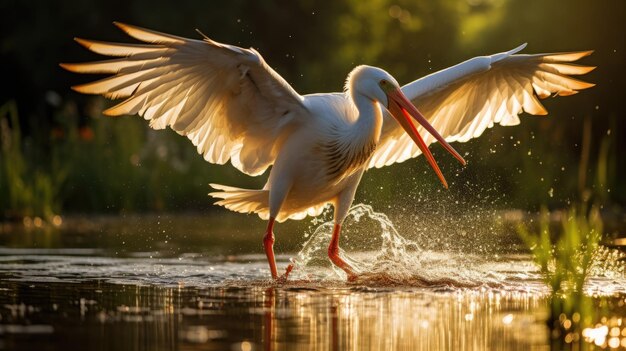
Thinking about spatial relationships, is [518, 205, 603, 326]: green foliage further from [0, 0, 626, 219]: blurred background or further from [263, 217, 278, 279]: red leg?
[0, 0, 626, 219]: blurred background

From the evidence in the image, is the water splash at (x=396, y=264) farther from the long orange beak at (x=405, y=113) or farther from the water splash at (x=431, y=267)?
the long orange beak at (x=405, y=113)

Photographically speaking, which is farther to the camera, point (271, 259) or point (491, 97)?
point (491, 97)

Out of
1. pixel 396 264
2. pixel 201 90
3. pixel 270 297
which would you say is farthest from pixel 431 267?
Result: pixel 201 90

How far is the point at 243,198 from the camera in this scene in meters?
10.6

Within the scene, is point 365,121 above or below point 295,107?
below

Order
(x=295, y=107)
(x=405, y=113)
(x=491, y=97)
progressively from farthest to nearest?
(x=491, y=97)
(x=405, y=113)
(x=295, y=107)

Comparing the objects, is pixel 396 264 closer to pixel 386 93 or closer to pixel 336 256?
pixel 336 256

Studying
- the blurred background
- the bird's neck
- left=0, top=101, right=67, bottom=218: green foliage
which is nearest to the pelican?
the bird's neck

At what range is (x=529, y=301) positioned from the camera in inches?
334

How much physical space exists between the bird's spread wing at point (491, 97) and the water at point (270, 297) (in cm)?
87

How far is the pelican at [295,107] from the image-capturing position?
9.06 meters

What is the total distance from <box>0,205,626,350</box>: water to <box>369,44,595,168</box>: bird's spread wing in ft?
2.86

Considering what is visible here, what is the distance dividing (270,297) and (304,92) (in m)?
13.2

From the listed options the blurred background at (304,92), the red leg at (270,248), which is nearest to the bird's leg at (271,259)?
the red leg at (270,248)
